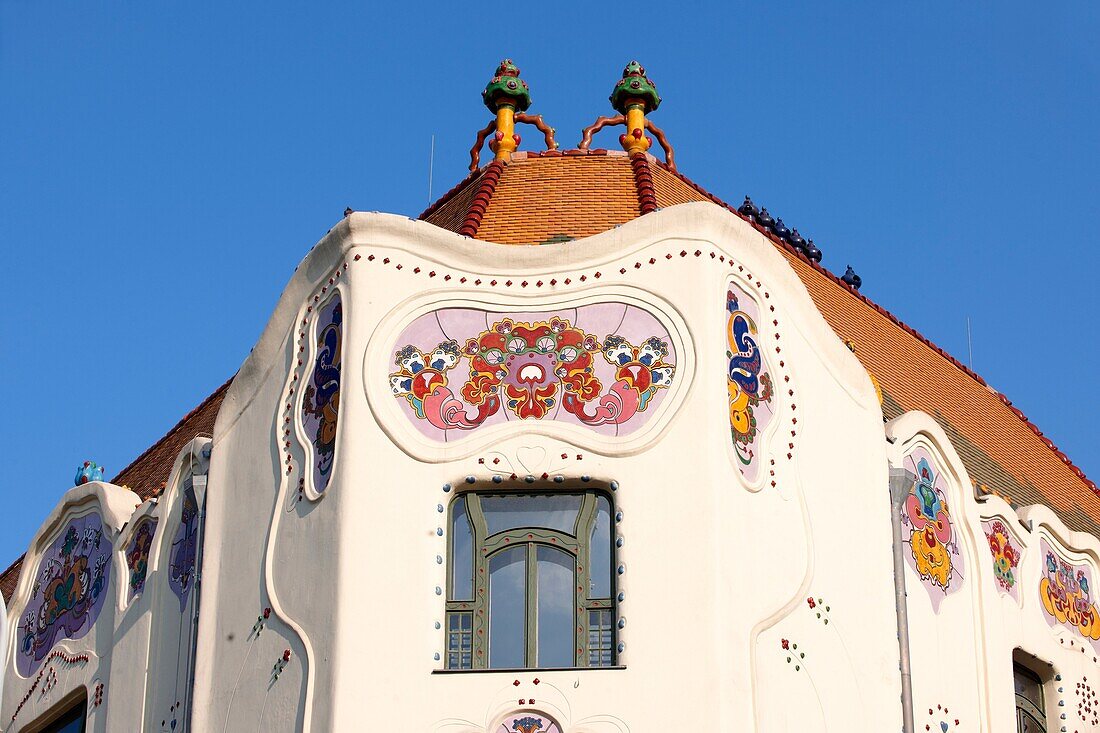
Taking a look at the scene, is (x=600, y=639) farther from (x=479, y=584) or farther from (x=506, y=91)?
(x=506, y=91)

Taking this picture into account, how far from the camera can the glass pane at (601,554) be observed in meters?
16.7

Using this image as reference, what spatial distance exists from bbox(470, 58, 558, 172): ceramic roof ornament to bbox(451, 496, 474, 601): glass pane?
6043mm

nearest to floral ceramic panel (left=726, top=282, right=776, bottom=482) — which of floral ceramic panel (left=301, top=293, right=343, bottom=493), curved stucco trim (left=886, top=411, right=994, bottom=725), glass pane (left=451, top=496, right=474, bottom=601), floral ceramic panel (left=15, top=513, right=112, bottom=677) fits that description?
curved stucco trim (left=886, top=411, right=994, bottom=725)

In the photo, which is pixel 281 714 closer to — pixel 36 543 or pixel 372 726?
pixel 372 726

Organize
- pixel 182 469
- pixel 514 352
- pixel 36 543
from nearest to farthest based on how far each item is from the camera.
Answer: pixel 514 352 → pixel 182 469 → pixel 36 543

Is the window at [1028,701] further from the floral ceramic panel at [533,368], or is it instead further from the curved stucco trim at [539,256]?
the floral ceramic panel at [533,368]

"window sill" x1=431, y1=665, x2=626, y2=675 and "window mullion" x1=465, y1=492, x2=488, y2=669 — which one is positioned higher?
"window mullion" x1=465, y1=492, x2=488, y2=669

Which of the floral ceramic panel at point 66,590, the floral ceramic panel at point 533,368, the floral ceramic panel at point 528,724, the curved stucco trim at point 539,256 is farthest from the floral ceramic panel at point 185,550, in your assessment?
the floral ceramic panel at point 528,724

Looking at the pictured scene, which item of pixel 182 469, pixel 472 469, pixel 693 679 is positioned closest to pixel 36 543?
pixel 182 469

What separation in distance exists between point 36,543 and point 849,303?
890cm

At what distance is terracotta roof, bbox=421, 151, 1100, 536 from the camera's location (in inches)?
800

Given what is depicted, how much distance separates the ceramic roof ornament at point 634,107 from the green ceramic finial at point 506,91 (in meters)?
0.74

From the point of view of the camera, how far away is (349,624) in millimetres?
16547

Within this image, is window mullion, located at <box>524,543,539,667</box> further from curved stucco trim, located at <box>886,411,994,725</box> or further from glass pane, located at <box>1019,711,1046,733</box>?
glass pane, located at <box>1019,711,1046,733</box>
